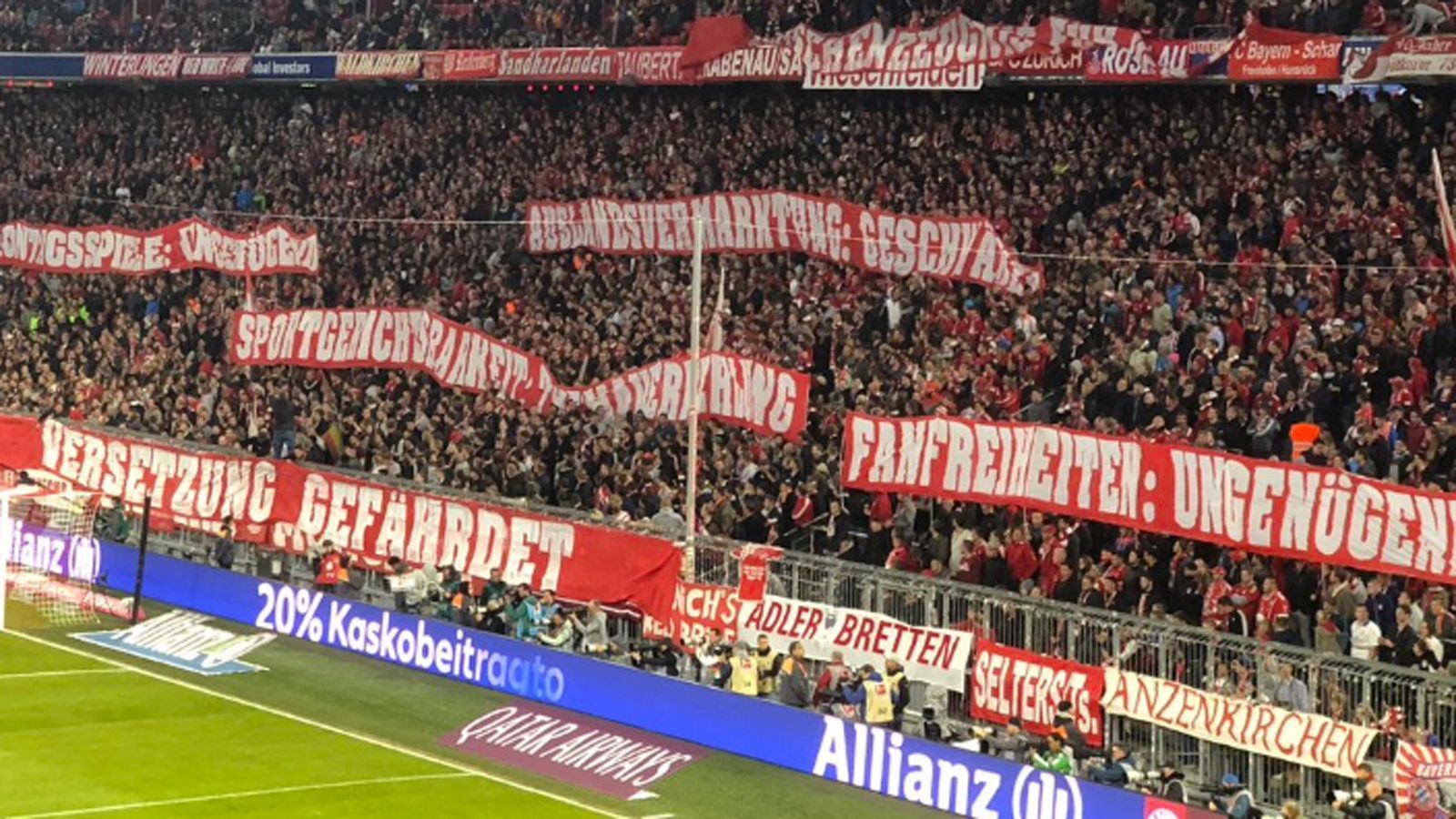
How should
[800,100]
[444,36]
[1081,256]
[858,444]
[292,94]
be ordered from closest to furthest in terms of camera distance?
[858,444], [1081,256], [800,100], [444,36], [292,94]

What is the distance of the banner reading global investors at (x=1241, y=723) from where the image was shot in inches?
928

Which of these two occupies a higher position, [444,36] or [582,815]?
[444,36]

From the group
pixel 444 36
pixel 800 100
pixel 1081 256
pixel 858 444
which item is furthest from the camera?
pixel 444 36

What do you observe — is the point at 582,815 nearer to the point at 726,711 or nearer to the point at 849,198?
the point at 726,711

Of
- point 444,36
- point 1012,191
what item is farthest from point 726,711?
point 444,36

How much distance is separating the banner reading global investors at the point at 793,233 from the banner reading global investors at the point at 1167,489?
16.6ft

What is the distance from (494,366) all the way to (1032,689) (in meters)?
12.5

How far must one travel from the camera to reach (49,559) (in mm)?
38906

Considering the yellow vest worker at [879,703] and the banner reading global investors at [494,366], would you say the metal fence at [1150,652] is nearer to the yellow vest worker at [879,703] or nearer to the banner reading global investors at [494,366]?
the yellow vest worker at [879,703]

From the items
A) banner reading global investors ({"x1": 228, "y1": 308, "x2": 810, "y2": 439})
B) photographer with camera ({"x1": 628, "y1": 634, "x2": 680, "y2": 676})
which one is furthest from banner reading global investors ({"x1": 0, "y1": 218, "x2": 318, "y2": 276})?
photographer with camera ({"x1": 628, "y1": 634, "x2": 680, "y2": 676})

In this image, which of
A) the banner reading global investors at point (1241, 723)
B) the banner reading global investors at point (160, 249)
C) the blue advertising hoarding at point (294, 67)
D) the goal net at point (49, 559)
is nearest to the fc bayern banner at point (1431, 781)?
the banner reading global investors at point (1241, 723)

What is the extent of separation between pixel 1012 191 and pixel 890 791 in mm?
12849

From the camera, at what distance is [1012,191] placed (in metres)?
37.1

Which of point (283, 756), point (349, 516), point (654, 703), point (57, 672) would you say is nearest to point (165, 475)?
point (349, 516)
